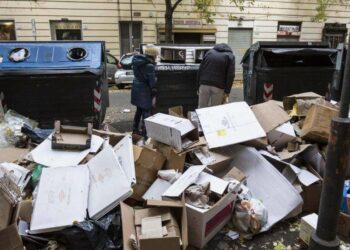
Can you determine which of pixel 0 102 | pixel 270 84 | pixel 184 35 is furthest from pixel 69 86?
pixel 184 35

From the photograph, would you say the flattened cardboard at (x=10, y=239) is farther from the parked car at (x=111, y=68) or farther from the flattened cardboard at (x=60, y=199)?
the parked car at (x=111, y=68)

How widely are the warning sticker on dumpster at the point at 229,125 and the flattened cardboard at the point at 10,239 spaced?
199 cm

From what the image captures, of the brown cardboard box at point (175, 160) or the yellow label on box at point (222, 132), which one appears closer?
the brown cardboard box at point (175, 160)

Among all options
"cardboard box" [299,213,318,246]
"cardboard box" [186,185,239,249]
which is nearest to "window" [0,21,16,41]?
"cardboard box" [186,185,239,249]

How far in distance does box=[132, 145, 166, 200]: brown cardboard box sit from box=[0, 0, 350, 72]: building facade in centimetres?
1357

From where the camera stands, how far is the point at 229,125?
3900mm

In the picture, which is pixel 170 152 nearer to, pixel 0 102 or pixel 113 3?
pixel 0 102

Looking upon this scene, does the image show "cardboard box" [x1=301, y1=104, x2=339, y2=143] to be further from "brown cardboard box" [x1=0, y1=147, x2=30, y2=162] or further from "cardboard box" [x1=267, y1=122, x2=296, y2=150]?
"brown cardboard box" [x1=0, y1=147, x2=30, y2=162]

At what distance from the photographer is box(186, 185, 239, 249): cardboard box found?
2879 mm

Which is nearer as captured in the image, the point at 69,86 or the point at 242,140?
the point at 242,140

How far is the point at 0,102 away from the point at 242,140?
3.50 metres

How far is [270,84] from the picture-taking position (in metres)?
6.33

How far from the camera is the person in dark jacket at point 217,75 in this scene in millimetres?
5250

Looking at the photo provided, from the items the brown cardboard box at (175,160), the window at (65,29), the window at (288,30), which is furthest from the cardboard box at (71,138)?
the window at (288,30)
